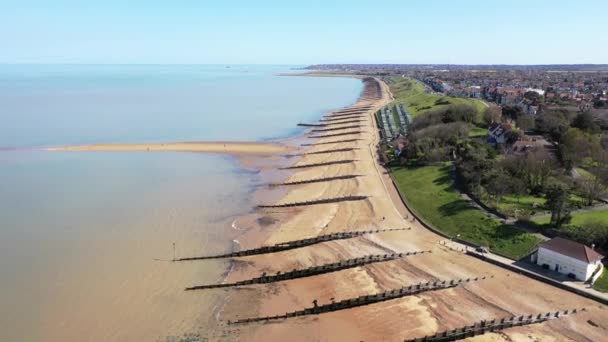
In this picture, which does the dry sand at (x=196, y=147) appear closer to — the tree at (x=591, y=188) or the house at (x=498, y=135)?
the house at (x=498, y=135)

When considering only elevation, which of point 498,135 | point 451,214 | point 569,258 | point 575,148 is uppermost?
point 575,148

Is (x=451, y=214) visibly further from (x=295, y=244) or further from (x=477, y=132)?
(x=477, y=132)

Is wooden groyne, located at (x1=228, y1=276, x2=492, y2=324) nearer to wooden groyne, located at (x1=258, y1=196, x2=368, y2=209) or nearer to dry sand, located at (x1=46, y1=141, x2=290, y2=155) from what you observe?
wooden groyne, located at (x1=258, y1=196, x2=368, y2=209)

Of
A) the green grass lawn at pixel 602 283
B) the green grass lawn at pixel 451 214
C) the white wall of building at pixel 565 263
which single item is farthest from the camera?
the green grass lawn at pixel 451 214

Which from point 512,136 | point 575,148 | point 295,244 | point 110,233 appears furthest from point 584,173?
point 110,233

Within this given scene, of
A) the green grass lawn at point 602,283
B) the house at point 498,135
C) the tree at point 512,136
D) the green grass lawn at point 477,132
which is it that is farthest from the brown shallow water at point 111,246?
the green grass lawn at point 477,132

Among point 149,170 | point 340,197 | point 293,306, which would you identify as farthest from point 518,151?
point 149,170
